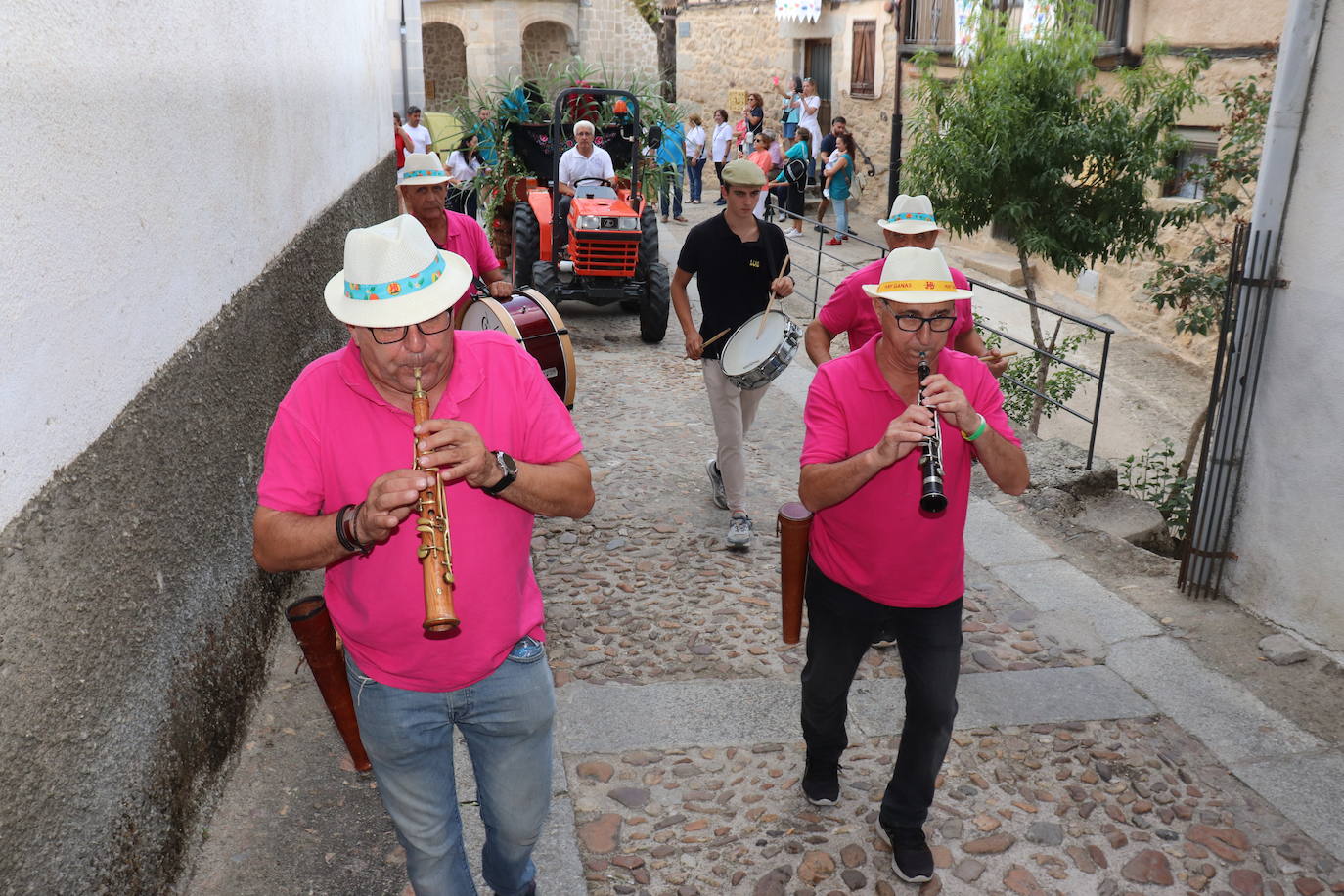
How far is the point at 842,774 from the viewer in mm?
4043

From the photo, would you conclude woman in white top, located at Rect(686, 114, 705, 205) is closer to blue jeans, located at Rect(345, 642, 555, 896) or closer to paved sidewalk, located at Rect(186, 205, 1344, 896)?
paved sidewalk, located at Rect(186, 205, 1344, 896)

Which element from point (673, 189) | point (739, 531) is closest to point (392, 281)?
point (739, 531)

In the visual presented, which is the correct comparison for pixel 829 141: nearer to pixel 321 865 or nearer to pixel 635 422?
pixel 635 422

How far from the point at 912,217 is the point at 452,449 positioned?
3299 millimetres

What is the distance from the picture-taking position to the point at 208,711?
12.2ft

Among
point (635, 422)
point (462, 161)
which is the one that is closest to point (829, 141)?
point (462, 161)

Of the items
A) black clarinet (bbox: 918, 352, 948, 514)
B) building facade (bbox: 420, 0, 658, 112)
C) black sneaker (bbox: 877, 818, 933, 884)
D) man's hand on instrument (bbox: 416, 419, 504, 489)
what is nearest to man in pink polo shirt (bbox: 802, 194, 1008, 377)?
black clarinet (bbox: 918, 352, 948, 514)

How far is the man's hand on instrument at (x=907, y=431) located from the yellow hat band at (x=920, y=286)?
0.43 m

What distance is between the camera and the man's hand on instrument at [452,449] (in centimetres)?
238

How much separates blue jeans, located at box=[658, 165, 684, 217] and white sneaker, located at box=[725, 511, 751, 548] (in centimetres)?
1038

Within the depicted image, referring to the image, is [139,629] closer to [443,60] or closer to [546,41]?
[546,41]

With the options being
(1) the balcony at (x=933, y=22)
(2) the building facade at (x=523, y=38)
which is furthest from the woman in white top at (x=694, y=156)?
(2) the building facade at (x=523, y=38)

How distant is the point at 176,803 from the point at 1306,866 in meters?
3.44

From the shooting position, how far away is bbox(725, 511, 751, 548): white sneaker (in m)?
5.95
